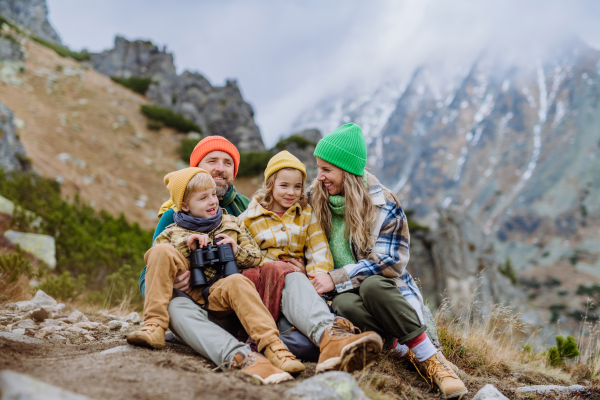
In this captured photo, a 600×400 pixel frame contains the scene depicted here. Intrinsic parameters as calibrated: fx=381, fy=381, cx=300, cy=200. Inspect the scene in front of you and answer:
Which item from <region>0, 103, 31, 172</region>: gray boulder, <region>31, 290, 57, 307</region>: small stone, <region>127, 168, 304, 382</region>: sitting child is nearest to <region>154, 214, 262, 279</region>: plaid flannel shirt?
<region>127, 168, 304, 382</region>: sitting child

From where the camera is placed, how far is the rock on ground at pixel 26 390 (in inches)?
51.1

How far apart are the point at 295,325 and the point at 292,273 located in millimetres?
394

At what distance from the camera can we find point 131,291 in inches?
229

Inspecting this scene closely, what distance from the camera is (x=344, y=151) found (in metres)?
3.46

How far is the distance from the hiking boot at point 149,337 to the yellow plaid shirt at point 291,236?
39.4 inches

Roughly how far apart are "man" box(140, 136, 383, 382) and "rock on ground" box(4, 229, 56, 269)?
4360 millimetres

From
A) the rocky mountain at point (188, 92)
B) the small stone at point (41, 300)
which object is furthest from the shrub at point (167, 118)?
the small stone at point (41, 300)

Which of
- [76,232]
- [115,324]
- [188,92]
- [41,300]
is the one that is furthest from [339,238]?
[188,92]

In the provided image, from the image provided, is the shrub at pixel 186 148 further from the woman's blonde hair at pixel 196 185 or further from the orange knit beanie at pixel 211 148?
the woman's blonde hair at pixel 196 185

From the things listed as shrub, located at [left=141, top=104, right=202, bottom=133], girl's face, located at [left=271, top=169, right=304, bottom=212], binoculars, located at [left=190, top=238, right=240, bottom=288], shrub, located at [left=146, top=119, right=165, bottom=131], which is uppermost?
shrub, located at [left=141, top=104, right=202, bottom=133]

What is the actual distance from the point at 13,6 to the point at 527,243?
114 meters

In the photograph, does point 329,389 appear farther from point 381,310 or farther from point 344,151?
point 344,151

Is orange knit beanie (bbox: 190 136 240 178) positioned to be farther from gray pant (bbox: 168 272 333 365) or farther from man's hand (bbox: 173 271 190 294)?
gray pant (bbox: 168 272 333 365)

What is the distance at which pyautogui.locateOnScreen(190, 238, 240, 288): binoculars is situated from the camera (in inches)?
110
